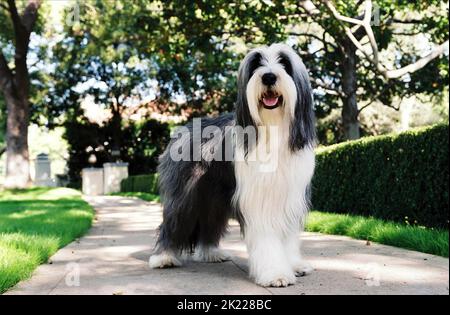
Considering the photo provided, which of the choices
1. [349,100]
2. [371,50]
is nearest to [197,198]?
[349,100]

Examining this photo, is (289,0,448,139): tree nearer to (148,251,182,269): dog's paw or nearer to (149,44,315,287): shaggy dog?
(149,44,315,287): shaggy dog

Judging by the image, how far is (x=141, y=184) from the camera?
22.3 m

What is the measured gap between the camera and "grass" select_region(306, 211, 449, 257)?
14.9 feet

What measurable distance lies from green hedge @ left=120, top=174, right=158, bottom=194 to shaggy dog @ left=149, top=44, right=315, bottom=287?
46.0ft

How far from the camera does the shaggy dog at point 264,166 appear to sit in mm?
3461

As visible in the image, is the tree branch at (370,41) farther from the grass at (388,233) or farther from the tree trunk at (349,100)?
the grass at (388,233)

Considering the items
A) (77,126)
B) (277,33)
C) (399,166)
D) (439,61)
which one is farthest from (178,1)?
(77,126)

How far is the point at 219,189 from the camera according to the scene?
3.93 meters

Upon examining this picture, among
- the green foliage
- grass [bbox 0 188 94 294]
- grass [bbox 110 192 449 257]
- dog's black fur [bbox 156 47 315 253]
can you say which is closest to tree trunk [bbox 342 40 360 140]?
grass [bbox 110 192 449 257]

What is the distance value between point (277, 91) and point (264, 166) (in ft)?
1.77

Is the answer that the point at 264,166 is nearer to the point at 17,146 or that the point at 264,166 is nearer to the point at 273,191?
the point at 273,191

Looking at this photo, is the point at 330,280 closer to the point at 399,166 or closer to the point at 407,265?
the point at 407,265
